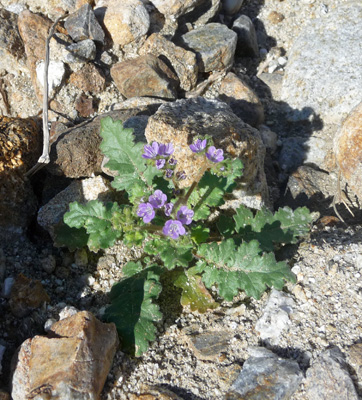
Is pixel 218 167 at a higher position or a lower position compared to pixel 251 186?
higher

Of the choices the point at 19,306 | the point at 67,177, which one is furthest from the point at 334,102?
the point at 19,306

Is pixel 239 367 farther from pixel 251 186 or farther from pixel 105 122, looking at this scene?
pixel 105 122

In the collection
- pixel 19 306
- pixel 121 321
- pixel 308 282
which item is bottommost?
pixel 19 306

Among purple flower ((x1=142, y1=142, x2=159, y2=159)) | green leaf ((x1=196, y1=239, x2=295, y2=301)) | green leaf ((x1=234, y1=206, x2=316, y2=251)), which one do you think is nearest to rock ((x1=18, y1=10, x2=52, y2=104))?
purple flower ((x1=142, y1=142, x2=159, y2=159))

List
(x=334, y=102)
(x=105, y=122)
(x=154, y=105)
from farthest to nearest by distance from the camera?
1. (x=334, y=102)
2. (x=154, y=105)
3. (x=105, y=122)

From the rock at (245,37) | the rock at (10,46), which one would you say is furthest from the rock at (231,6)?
the rock at (10,46)

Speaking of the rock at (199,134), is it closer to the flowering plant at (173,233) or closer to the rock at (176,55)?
the flowering plant at (173,233)

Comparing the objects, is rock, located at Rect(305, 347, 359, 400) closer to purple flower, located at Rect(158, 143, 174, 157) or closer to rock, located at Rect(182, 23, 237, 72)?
purple flower, located at Rect(158, 143, 174, 157)
